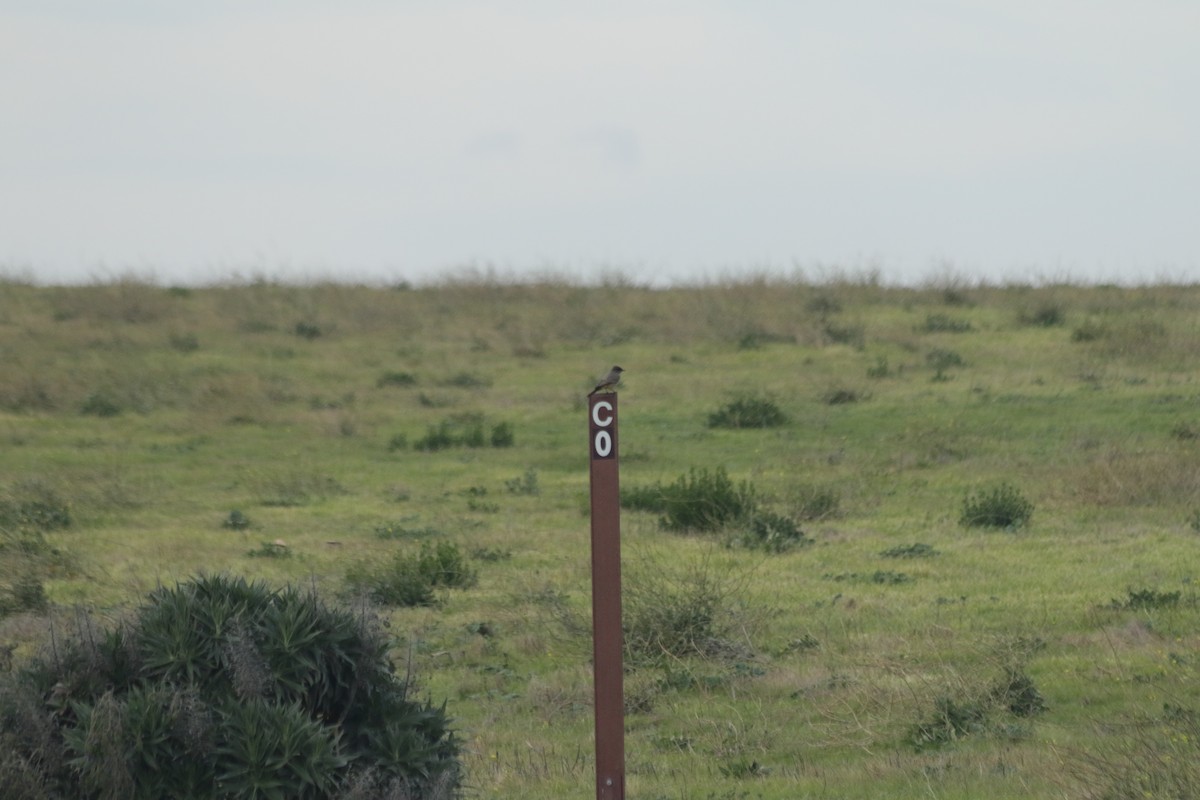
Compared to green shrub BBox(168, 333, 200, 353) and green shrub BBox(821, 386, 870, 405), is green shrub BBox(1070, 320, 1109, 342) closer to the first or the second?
green shrub BBox(821, 386, 870, 405)

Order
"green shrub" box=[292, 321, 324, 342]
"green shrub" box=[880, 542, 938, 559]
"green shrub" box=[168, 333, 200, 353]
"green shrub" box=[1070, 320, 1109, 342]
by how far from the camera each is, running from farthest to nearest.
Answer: "green shrub" box=[292, 321, 324, 342] → "green shrub" box=[168, 333, 200, 353] → "green shrub" box=[1070, 320, 1109, 342] → "green shrub" box=[880, 542, 938, 559]

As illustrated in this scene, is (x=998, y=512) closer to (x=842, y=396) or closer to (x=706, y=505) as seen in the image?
(x=706, y=505)

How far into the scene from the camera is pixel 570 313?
1312 inches

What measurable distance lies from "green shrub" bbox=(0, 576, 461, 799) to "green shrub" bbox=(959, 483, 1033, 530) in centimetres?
941

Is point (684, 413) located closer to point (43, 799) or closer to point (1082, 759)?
point (1082, 759)

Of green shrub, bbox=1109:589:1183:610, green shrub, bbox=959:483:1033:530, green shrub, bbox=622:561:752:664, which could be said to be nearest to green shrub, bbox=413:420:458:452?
green shrub, bbox=959:483:1033:530

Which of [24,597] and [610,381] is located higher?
[610,381]

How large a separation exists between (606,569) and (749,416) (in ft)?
54.3

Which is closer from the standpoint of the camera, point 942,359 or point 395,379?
point 942,359

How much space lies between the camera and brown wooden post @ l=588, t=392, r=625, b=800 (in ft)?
15.0

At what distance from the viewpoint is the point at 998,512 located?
13.7 metres

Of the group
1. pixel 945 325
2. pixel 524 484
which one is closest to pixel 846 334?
pixel 945 325

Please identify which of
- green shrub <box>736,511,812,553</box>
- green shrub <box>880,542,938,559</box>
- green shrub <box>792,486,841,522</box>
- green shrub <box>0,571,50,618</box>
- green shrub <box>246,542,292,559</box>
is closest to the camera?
green shrub <box>0,571,50,618</box>

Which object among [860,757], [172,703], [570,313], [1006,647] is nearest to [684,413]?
[570,313]
